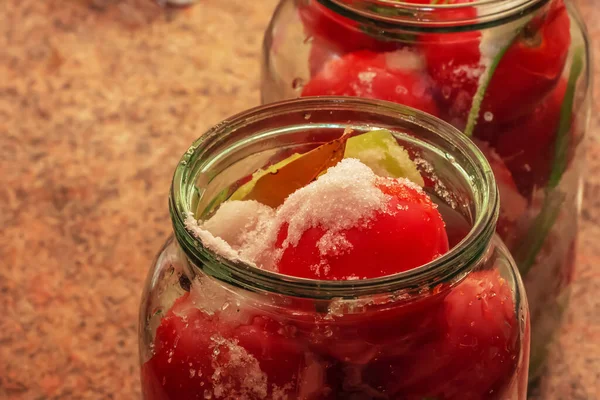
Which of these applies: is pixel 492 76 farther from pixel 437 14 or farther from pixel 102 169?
pixel 102 169

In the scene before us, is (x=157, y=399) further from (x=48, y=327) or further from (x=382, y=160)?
(x=48, y=327)

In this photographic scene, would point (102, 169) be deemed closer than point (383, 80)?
No

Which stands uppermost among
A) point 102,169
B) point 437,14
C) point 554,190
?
point 437,14

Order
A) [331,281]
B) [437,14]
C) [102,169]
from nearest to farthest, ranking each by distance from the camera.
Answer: [331,281] → [437,14] → [102,169]

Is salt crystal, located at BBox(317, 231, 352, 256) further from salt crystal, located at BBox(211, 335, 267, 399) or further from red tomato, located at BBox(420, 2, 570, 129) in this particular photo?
red tomato, located at BBox(420, 2, 570, 129)

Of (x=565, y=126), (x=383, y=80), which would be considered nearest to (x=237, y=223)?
(x=383, y=80)

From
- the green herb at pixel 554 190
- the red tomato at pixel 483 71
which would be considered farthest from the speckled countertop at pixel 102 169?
the red tomato at pixel 483 71
